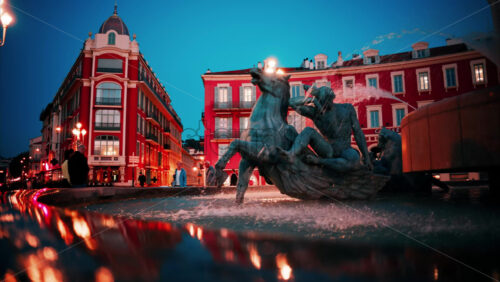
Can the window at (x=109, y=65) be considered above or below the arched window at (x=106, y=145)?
above

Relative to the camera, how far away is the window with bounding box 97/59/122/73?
3303cm

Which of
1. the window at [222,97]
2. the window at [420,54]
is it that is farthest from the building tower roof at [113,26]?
the window at [420,54]

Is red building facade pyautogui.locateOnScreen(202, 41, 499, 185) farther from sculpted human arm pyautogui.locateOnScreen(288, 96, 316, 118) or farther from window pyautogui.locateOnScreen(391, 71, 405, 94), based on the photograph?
sculpted human arm pyautogui.locateOnScreen(288, 96, 316, 118)

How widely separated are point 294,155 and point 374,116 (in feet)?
88.8

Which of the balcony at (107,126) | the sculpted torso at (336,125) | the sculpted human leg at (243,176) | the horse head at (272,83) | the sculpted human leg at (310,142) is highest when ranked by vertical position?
the balcony at (107,126)

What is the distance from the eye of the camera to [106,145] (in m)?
31.8

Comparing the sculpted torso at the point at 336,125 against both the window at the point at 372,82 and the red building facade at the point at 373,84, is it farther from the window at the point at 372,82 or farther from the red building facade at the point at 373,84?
the window at the point at 372,82

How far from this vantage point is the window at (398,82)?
27109mm

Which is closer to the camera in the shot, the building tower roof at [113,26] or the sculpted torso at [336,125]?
the sculpted torso at [336,125]

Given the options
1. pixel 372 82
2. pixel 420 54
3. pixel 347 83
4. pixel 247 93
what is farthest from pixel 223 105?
pixel 420 54

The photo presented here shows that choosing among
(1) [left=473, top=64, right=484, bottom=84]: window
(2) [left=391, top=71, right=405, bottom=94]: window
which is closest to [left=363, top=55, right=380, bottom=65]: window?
(2) [left=391, top=71, right=405, bottom=94]: window

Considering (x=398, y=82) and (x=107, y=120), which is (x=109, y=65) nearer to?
(x=107, y=120)

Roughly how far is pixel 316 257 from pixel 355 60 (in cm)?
3176

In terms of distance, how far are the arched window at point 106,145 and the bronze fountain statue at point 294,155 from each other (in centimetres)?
3096
